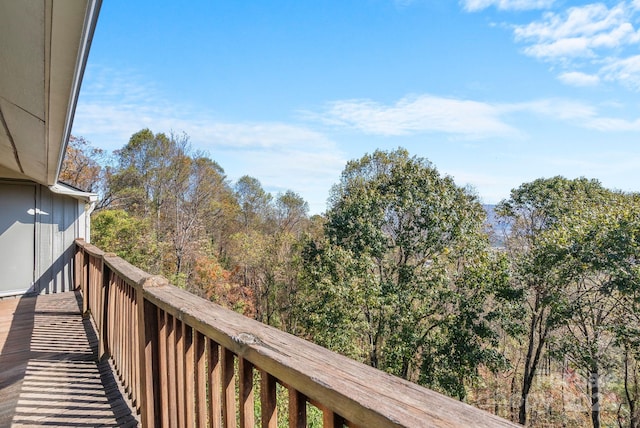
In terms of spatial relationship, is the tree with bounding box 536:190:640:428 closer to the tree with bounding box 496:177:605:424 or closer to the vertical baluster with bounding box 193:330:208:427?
the tree with bounding box 496:177:605:424

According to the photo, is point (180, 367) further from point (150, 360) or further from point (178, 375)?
point (150, 360)

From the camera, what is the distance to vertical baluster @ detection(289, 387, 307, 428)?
0.66 metres

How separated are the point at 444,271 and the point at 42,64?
9.63 metres

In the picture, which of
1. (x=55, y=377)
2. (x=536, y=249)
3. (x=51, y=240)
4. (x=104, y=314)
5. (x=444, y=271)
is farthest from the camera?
(x=444, y=271)

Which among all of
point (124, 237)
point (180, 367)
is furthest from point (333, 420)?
point (124, 237)

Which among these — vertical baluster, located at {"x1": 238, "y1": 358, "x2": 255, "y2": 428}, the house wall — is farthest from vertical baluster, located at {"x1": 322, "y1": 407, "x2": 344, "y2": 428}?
the house wall

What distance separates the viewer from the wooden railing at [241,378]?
0.49 metres

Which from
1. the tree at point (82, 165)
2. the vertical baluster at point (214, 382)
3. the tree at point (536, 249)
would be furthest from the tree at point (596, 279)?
→ the tree at point (82, 165)

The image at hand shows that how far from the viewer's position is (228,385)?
0.92 metres

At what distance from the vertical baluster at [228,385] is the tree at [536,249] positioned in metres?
8.78

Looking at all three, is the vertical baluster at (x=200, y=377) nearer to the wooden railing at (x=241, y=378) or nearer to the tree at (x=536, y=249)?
the wooden railing at (x=241, y=378)

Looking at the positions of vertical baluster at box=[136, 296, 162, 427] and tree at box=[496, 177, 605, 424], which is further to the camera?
tree at box=[496, 177, 605, 424]

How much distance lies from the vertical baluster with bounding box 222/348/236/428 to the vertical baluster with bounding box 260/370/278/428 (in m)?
0.18

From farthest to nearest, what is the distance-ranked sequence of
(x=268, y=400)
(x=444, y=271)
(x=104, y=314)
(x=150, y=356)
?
1. (x=444, y=271)
2. (x=104, y=314)
3. (x=150, y=356)
4. (x=268, y=400)
